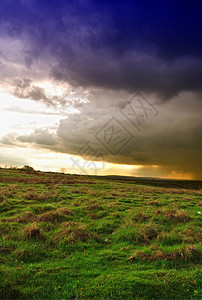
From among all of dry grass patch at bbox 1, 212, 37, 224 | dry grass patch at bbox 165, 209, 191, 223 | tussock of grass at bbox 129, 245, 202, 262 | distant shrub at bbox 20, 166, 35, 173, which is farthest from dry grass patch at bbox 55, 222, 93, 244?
distant shrub at bbox 20, 166, 35, 173

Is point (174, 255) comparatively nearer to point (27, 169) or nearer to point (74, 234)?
point (74, 234)

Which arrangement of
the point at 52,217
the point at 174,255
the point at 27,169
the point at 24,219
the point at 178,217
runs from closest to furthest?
the point at 174,255 → the point at 24,219 → the point at 52,217 → the point at 178,217 → the point at 27,169

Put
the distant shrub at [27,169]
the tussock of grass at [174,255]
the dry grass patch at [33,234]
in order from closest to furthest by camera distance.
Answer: the tussock of grass at [174,255]
the dry grass patch at [33,234]
the distant shrub at [27,169]

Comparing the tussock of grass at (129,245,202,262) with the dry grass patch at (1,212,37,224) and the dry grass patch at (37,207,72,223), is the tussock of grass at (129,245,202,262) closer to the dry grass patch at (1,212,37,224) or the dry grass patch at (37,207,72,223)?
the dry grass patch at (37,207,72,223)

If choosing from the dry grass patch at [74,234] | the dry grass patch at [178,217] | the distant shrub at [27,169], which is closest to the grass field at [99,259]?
the dry grass patch at [74,234]

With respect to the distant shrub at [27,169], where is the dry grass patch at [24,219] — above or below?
below

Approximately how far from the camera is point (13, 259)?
23.8ft

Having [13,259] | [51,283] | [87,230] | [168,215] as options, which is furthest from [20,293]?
[168,215]

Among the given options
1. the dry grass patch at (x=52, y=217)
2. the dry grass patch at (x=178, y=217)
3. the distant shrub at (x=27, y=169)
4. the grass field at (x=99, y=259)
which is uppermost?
the distant shrub at (x=27, y=169)

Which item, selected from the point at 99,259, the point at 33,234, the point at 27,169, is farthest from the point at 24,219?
the point at 27,169

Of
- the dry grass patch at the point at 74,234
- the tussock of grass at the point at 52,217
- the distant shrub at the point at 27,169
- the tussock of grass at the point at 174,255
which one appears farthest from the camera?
the distant shrub at the point at 27,169

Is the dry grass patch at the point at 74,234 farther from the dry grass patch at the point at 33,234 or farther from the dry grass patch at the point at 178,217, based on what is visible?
the dry grass patch at the point at 178,217

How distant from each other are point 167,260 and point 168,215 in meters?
5.24

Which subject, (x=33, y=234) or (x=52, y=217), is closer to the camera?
(x=33, y=234)
